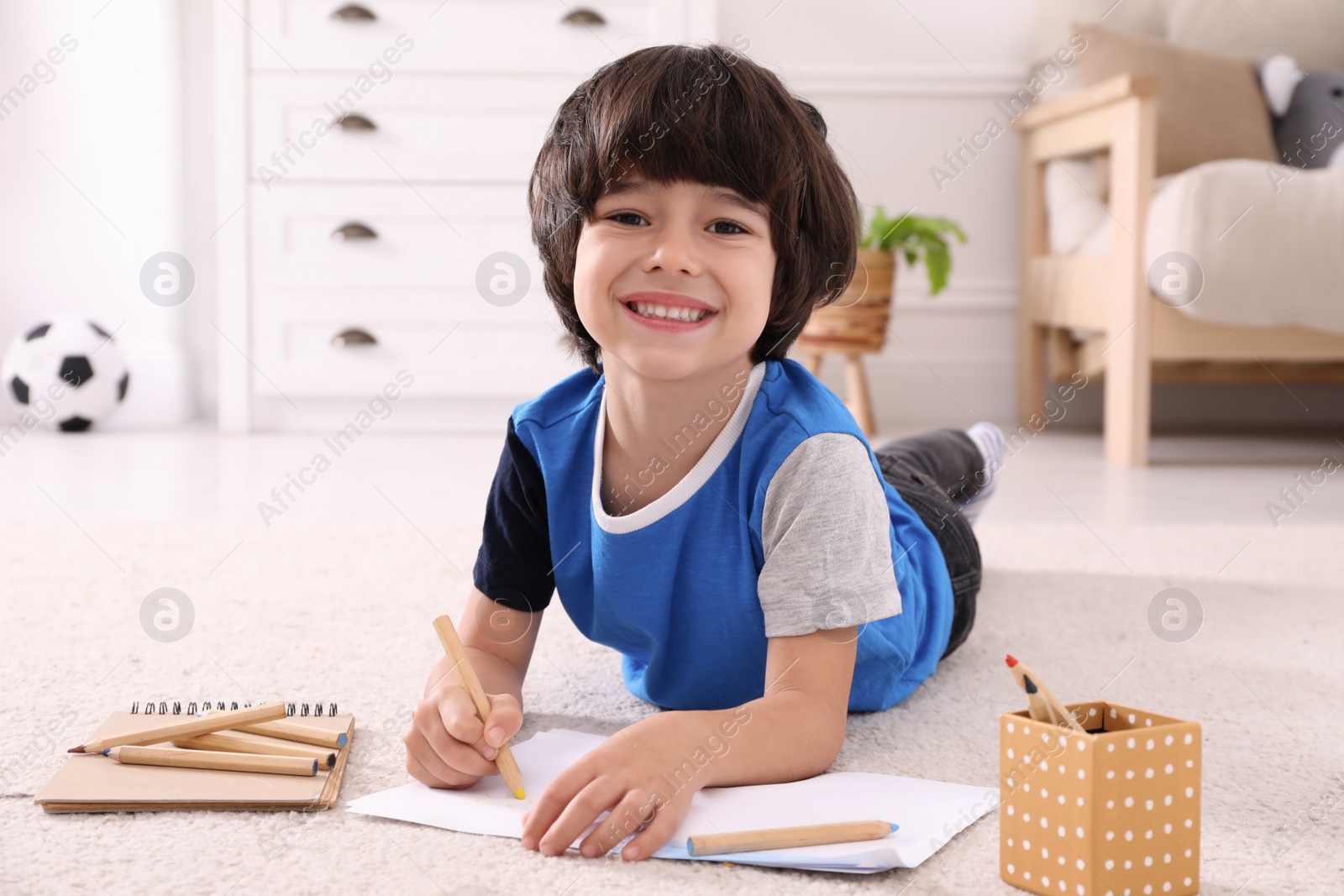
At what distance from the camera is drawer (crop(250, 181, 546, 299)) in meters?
2.27

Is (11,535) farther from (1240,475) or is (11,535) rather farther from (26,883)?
(1240,475)

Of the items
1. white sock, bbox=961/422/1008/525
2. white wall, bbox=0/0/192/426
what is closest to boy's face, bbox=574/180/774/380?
white sock, bbox=961/422/1008/525

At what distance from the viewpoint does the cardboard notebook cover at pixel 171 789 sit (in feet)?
2.02

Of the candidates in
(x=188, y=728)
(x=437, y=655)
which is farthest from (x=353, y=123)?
(x=188, y=728)

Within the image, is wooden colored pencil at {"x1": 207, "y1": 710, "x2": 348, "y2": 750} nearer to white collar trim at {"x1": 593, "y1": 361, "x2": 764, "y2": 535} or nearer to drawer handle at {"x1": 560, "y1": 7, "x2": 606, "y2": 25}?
white collar trim at {"x1": 593, "y1": 361, "x2": 764, "y2": 535}

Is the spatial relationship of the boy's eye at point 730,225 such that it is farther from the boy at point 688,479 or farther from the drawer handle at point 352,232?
the drawer handle at point 352,232

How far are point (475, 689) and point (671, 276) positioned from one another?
25cm

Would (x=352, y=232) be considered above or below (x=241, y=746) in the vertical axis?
above

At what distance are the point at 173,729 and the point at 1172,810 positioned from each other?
0.52 metres

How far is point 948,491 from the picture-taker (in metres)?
1.23

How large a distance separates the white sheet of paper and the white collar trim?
0.15 m

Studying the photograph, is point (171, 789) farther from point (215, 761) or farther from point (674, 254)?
point (674, 254)

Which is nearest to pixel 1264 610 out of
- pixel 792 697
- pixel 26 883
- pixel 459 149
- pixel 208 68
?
pixel 792 697

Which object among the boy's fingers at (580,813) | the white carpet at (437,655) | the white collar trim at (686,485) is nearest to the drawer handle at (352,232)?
the white carpet at (437,655)
